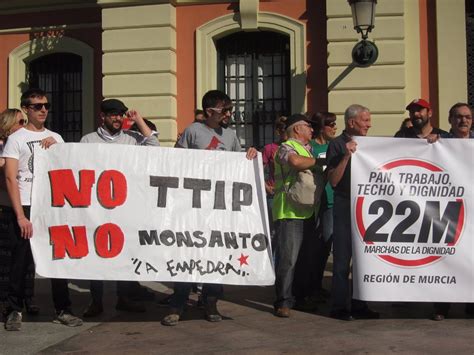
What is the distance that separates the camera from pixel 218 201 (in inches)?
223

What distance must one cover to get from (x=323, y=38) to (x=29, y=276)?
6.64m

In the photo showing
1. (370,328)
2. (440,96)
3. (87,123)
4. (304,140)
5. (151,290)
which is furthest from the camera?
(87,123)

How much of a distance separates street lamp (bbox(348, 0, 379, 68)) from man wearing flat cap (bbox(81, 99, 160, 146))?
4725mm

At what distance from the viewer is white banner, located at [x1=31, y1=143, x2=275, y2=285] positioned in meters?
5.51

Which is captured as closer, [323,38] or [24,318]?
[24,318]

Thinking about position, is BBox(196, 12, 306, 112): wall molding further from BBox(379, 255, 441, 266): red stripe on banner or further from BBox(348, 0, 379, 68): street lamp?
BBox(379, 255, 441, 266): red stripe on banner

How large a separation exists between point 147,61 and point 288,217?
5.80 metres

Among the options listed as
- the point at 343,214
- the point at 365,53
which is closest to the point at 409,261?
the point at 343,214

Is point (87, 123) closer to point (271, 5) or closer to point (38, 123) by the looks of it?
point (271, 5)

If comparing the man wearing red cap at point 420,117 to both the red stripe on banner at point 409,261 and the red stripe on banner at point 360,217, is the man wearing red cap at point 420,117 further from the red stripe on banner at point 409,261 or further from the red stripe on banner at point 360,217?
the red stripe on banner at point 409,261

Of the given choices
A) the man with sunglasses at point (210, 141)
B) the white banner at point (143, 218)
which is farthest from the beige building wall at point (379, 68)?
the white banner at point (143, 218)

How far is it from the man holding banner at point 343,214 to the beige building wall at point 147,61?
540 centimetres

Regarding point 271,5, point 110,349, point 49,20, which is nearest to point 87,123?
point 49,20

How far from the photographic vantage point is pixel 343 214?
575 centimetres
